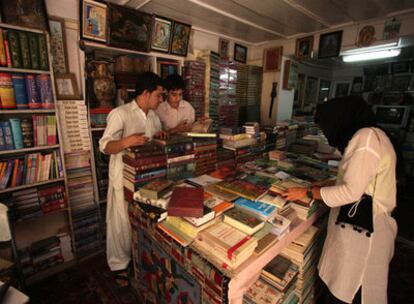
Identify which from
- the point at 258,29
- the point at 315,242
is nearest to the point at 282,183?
the point at 315,242

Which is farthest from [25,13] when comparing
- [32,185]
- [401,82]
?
[401,82]

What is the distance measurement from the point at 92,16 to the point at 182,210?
2404 millimetres

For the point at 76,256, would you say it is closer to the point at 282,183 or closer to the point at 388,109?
the point at 282,183

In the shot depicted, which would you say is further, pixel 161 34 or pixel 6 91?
pixel 161 34

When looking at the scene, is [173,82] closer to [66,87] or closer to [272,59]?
[66,87]

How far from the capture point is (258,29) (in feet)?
11.3

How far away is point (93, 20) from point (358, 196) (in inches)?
115

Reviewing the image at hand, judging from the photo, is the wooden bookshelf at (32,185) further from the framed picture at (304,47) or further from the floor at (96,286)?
the framed picture at (304,47)

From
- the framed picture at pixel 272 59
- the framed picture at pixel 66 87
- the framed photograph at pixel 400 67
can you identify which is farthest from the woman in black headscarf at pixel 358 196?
the framed photograph at pixel 400 67

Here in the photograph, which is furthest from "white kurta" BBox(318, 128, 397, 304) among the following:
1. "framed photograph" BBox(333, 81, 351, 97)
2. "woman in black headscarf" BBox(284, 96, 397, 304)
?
"framed photograph" BBox(333, 81, 351, 97)

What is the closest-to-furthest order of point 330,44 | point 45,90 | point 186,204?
point 186,204
point 45,90
point 330,44

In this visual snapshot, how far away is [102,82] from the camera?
2.37 m

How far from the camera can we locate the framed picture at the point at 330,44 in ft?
10.9

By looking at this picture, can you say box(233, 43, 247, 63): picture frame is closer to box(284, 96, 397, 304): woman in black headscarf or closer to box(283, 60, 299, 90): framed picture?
box(283, 60, 299, 90): framed picture
